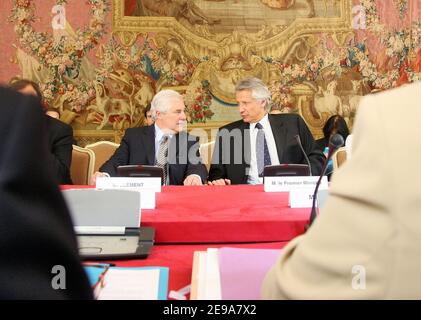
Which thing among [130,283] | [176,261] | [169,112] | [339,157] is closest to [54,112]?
[169,112]

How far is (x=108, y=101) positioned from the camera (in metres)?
7.00

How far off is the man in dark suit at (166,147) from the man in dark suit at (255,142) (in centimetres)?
23

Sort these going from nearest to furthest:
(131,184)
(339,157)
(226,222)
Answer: (226,222) < (131,184) < (339,157)

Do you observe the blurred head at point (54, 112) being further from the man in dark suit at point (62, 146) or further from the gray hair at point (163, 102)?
the gray hair at point (163, 102)

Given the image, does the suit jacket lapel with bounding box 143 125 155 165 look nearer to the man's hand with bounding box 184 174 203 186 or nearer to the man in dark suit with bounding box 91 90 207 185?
the man in dark suit with bounding box 91 90 207 185

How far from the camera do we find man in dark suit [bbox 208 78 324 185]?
14.1ft

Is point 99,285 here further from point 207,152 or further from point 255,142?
point 207,152

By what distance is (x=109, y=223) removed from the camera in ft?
5.76

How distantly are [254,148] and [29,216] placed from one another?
12.7ft
